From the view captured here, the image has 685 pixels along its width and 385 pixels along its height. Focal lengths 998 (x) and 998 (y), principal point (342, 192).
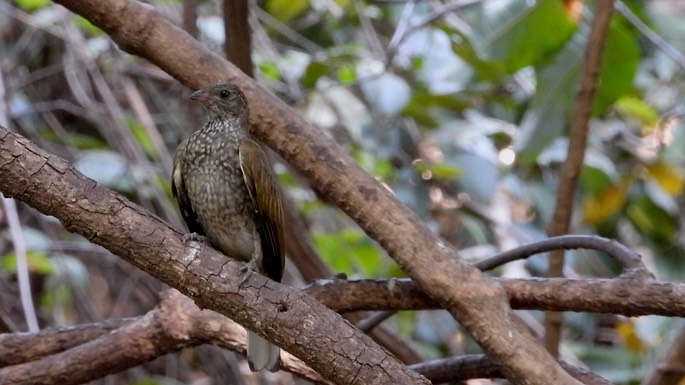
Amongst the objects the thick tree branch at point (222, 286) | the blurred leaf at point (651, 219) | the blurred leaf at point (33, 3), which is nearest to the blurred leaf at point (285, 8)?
the blurred leaf at point (33, 3)

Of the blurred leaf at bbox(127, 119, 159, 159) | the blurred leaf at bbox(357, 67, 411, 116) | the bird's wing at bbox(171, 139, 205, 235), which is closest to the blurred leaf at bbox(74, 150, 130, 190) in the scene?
the blurred leaf at bbox(127, 119, 159, 159)

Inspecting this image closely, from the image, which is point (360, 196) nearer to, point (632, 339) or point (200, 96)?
point (200, 96)

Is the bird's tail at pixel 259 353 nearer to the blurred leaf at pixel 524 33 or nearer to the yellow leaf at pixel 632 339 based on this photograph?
the blurred leaf at pixel 524 33

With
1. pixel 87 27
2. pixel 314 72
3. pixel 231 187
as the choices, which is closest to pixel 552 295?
pixel 231 187

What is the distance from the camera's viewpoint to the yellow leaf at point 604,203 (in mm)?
4195

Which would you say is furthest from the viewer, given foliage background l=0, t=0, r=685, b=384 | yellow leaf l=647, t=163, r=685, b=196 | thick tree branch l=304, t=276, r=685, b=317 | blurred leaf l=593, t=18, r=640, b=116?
yellow leaf l=647, t=163, r=685, b=196

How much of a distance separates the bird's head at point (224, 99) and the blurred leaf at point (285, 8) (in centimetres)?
198

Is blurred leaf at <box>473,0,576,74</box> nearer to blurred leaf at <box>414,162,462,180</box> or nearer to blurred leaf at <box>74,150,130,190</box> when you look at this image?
blurred leaf at <box>414,162,462,180</box>

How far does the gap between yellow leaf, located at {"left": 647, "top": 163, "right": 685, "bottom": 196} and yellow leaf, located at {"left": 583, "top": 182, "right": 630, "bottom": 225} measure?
0.57 ft

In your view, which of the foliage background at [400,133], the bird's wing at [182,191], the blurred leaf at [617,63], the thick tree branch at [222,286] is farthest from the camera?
the foliage background at [400,133]

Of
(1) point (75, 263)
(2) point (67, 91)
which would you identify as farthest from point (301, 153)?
(2) point (67, 91)

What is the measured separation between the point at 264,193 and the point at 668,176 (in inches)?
94.6

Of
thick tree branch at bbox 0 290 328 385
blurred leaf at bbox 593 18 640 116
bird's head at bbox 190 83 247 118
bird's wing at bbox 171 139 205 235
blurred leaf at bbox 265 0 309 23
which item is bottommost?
thick tree branch at bbox 0 290 328 385

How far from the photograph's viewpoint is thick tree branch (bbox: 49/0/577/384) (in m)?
2.16
